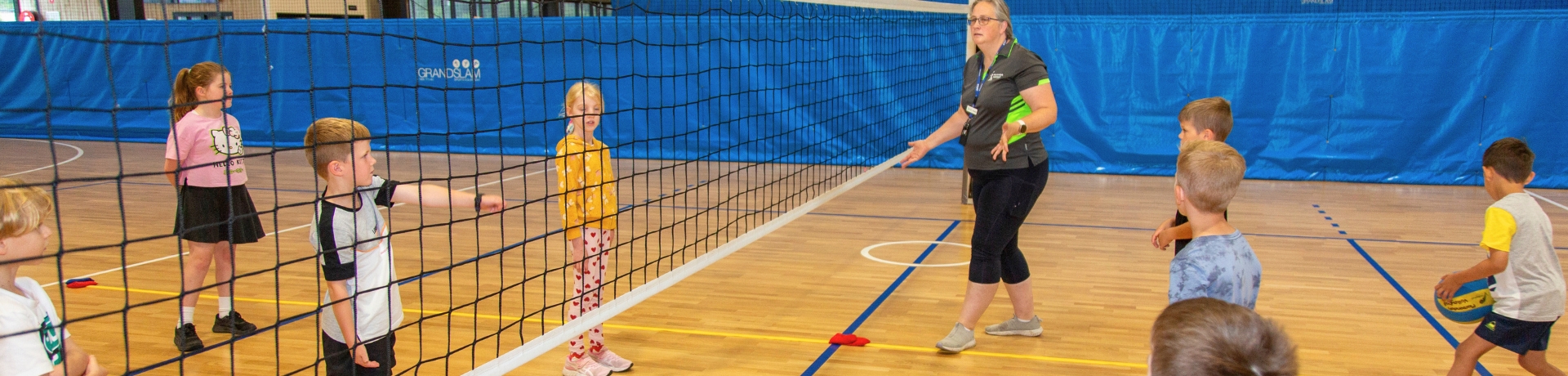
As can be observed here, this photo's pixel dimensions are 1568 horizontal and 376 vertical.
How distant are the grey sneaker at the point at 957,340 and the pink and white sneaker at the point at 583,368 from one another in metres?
1.20

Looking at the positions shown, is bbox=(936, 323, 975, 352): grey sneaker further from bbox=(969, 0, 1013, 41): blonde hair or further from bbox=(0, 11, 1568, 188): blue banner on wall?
bbox=(0, 11, 1568, 188): blue banner on wall

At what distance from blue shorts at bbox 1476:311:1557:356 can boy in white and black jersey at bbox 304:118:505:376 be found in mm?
2751

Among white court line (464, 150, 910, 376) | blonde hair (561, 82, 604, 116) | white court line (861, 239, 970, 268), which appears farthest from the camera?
white court line (861, 239, 970, 268)

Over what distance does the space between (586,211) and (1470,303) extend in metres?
2.66

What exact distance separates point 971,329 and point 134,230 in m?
5.14

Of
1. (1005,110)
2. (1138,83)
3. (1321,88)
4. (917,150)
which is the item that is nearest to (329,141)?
(917,150)

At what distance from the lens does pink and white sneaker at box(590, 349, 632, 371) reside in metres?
3.47

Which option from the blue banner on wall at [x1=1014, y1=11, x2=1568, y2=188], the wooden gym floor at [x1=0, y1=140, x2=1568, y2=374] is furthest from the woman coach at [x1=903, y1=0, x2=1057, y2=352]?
the blue banner on wall at [x1=1014, y1=11, x2=1568, y2=188]

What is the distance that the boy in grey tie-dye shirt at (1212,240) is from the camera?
2188 millimetres

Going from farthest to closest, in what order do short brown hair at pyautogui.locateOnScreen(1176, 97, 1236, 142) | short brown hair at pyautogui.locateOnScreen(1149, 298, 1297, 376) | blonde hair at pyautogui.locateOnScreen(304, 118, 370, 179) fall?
1. short brown hair at pyautogui.locateOnScreen(1176, 97, 1236, 142)
2. blonde hair at pyautogui.locateOnScreen(304, 118, 370, 179)
3. short brown hair at pyautogui.locateOnScreen(1149, 298, 1297, 376)

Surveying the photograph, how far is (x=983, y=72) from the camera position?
3.62 metres

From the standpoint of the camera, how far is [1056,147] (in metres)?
9.28

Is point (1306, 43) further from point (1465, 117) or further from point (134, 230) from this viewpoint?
point (134, 230)

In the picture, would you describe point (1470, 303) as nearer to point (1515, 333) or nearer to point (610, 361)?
point (1515, 333)
